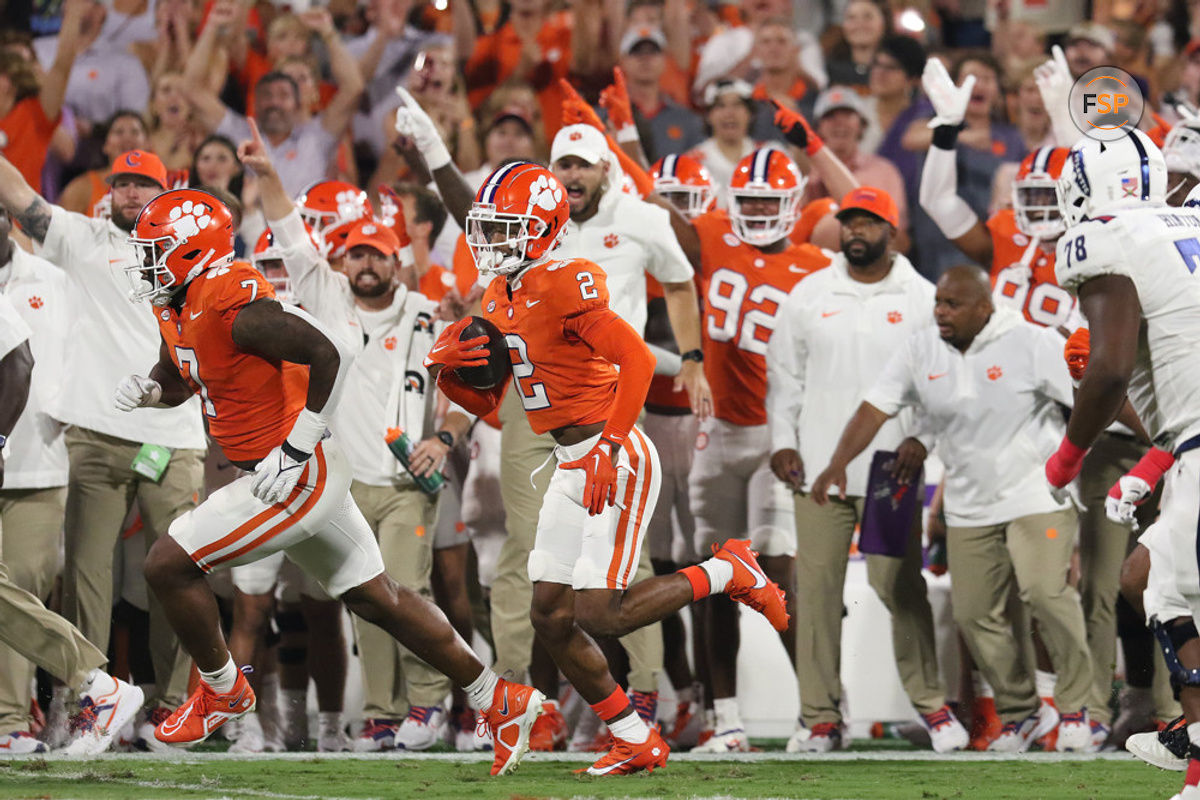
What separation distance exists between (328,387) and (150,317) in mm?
2234

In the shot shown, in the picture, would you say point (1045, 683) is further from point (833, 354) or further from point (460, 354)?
point (460, 354)

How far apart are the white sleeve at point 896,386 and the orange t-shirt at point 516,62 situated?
13.6ft

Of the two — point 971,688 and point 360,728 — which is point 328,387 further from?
point 971,688

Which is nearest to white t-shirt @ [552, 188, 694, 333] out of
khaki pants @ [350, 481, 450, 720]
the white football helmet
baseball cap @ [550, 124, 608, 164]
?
baseball cap @ [550, 124, 608, 164]

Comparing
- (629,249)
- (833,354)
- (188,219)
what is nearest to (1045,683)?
(833,354)

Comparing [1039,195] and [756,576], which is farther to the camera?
[1039,195]

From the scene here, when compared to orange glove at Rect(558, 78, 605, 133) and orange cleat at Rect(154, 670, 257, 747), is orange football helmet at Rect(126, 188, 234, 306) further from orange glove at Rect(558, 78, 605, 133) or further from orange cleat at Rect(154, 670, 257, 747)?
orange glove at Rect(558, 78, 605, 133)

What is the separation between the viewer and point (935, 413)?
770 centimetres

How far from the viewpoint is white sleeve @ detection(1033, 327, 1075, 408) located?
24.7 feet

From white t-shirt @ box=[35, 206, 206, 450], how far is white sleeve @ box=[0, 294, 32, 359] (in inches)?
35.6

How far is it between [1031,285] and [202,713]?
4401 millimetres

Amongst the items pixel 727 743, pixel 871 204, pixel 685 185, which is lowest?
pixel 727 743

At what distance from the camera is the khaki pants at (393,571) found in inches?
300

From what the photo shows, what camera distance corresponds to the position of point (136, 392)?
6094mm
